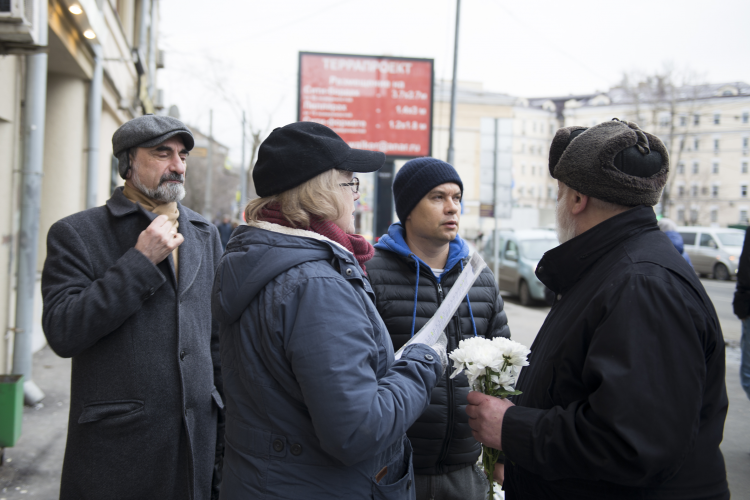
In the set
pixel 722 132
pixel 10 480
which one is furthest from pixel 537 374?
pixel 722 132

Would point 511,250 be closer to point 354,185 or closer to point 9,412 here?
point 9,412

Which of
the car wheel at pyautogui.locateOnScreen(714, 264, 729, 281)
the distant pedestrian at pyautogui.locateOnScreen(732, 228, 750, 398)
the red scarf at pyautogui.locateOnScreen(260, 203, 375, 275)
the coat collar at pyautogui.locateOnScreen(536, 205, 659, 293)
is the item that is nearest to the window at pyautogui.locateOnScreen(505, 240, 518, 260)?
the distant pedestrian at pyautogui.locateOnScreen(732, 228, 750, 398)

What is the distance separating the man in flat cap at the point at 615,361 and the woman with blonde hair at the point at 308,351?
1.10 ft

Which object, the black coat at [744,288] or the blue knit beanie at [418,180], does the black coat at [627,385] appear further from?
the black coat at [744,288]

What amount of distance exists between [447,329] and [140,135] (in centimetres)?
162

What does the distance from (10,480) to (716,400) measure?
4.15 m

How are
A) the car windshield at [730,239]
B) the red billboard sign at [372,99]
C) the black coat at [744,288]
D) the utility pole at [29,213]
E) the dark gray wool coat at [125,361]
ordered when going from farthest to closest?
the car windshield at [730,239], the red billboard sign at [372,99], the utility pole at [29,213], the black coat at [744,288], the dark gray wool coat at [125,361]

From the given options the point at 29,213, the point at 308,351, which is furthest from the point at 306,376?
the point at 29,213

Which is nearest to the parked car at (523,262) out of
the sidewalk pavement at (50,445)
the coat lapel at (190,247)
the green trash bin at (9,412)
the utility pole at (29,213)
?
the sidewalk pavement at (50,445)

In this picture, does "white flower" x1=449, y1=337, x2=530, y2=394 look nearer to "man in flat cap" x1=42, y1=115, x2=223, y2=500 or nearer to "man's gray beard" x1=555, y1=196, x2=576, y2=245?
"man's gray beard" x1=555, y1=196, x2=576, y2=245

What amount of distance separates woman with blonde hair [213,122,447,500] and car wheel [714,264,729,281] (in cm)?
2269

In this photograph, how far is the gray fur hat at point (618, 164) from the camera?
162cm

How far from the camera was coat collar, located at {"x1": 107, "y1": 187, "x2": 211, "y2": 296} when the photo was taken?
241cm

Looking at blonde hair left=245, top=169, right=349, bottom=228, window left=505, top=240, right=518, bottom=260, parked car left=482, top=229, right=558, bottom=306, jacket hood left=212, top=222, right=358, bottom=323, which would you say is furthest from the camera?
window left=505, top=240, right=518, bottom=260
